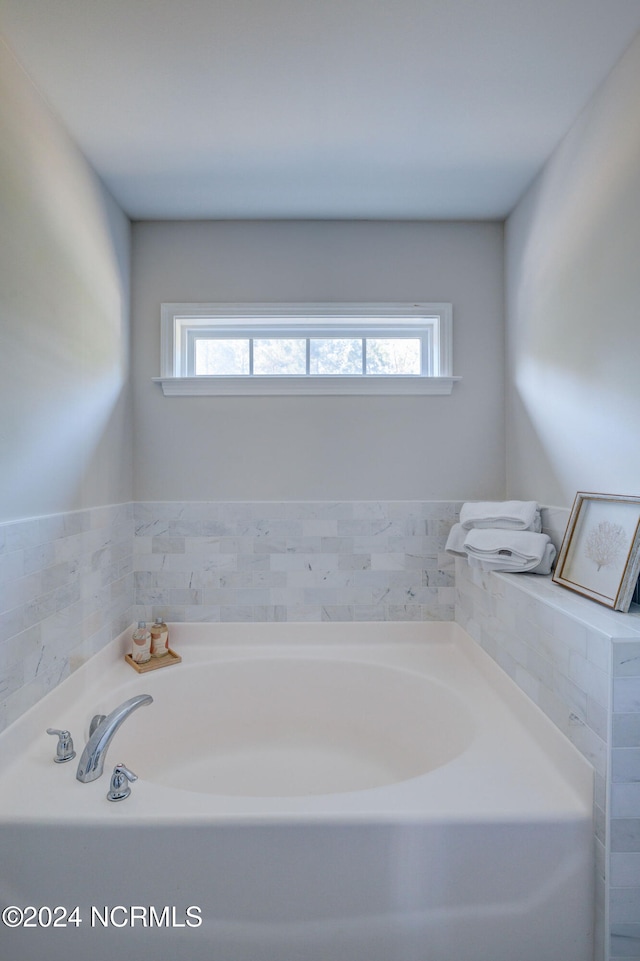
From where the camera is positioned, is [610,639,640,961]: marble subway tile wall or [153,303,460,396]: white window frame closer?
[610,639,640,961]: marble subway tile wall

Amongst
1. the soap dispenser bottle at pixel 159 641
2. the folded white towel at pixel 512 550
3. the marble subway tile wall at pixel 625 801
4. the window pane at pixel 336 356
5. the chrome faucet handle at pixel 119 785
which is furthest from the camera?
the window pane at pixel 336 356

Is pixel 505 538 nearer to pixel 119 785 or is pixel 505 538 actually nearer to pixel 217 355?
pixel 119 785

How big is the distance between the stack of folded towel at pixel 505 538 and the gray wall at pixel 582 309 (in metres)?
0.15

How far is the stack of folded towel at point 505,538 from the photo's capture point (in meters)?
1.66

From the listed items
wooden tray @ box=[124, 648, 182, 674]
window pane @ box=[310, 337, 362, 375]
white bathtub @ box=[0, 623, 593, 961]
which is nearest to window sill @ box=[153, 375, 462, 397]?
window pane @ box=[310, 337, 362, 375]

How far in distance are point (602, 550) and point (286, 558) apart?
4.18 ft

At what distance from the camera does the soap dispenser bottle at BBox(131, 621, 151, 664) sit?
1985mm

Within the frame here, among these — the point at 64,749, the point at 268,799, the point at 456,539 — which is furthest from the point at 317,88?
the point at 64,749

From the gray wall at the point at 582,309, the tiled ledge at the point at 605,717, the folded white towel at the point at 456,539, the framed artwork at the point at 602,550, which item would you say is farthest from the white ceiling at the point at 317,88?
the tiled ledge at the point at 605,717

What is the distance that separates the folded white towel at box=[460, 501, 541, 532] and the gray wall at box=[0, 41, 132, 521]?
1.48 meters

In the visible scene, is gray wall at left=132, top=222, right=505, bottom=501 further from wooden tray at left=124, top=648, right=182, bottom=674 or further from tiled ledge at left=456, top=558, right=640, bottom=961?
tiled ledge at left=456, top=558, right=640, bottom=961

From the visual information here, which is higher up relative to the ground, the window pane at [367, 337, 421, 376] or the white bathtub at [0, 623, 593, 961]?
the window pane at [367, 337, 421, 376]

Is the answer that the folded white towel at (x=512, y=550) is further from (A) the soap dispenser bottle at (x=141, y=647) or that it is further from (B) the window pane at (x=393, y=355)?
(A) the soap dispenser bottle at (x=141, y=647)

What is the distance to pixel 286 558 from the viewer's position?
219 cm
